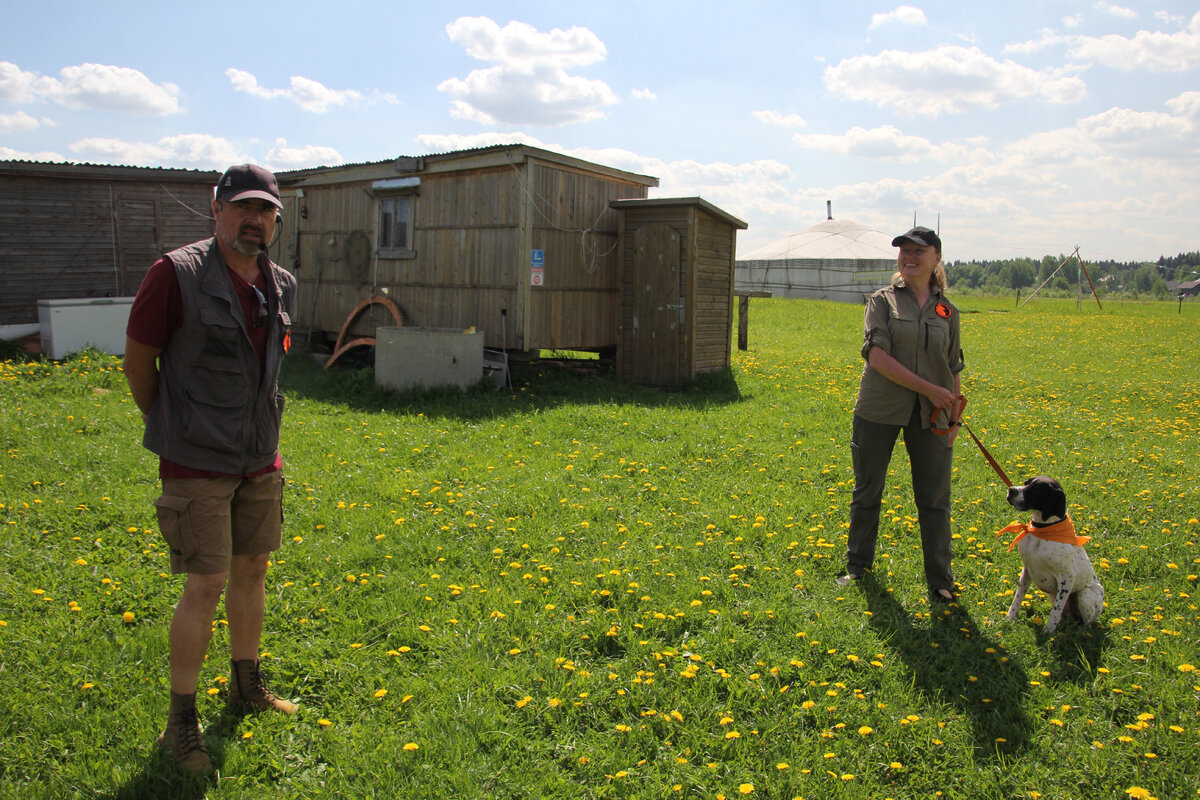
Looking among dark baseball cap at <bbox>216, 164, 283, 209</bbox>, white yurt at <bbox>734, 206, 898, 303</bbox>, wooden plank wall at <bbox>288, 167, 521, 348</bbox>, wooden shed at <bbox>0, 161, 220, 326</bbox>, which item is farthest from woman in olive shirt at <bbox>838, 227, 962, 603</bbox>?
white yurt at <bbox>734, 206, 898, 303</bbox>

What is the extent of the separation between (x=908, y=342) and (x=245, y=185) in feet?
A: 10.8

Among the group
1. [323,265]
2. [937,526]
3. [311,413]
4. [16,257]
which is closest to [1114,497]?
[937,526]

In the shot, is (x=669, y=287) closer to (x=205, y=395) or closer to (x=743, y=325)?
(x=743, y=325)

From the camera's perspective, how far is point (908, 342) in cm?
421

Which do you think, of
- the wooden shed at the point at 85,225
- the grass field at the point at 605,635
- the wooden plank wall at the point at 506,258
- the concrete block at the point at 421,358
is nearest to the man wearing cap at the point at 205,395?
the grass field at the point at 605,635

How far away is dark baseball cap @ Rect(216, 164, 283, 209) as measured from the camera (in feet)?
9.08

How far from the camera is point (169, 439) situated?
2.74 meters

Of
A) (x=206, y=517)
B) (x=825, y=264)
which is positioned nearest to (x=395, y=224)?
(x=206, y=517)

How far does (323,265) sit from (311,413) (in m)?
5.69

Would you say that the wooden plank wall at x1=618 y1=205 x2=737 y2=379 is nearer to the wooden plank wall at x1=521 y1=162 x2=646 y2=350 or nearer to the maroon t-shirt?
the wooden plank wall at x1=521 y1=162 x2=646 y2=350

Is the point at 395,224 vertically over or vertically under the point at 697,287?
over

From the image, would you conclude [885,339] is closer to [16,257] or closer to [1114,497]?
[1114,497]

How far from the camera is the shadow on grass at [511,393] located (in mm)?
9633

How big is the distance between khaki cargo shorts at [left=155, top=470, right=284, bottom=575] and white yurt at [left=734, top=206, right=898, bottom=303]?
38354mm
